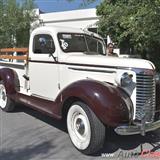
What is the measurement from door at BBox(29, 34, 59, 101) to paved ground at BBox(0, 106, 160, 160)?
67 centimetres

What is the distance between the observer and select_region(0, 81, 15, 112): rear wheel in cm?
916

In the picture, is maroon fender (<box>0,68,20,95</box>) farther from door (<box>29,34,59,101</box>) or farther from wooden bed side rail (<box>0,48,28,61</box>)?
door (<box>29,34,59,101</box>)

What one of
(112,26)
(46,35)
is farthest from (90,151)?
(112,26)

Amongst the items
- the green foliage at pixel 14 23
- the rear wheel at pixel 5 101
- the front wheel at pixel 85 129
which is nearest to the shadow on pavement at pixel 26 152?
the front wheel at pixel 85 129

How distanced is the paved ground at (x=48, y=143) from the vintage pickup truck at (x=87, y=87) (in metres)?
0.33

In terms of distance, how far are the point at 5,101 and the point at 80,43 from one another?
2639mm

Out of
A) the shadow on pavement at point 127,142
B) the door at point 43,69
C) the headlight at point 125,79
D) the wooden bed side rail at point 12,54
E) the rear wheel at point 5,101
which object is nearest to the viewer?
the headlight at point 125,79

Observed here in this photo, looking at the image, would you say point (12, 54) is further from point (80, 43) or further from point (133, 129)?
point (133, 129)

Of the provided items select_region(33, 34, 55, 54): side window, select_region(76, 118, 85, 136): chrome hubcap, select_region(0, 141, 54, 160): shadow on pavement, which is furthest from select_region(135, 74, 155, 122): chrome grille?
select_region(33, 34, 55, 54): side window

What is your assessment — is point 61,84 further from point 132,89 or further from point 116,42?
point 116,42

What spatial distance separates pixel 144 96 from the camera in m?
6.20

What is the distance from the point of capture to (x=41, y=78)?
7.80 meters

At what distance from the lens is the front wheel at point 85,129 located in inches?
234

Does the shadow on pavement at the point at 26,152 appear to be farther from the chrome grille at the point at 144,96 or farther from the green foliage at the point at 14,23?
the green foliage at the point at 14,23
